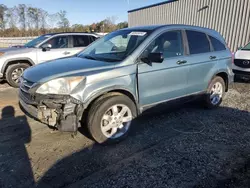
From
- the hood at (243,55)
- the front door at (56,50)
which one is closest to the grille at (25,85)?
the front door at (56,50)

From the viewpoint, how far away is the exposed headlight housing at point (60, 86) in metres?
3.03

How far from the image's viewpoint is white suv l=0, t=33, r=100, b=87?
22.9 feet

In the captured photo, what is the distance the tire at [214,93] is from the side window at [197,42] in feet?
2.54

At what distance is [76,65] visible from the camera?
11.4 feet

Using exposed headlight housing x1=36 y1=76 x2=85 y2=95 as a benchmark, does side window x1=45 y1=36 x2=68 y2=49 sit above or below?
above

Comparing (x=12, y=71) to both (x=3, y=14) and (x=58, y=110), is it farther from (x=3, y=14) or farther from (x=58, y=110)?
(x=3, y=14)

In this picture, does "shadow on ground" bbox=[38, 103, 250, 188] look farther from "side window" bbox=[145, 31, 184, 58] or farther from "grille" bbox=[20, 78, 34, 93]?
"side window" bbox=[145, 31, 184, 58]

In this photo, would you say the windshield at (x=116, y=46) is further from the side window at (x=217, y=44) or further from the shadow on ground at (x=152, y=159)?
the side window at (x=217, y=44)

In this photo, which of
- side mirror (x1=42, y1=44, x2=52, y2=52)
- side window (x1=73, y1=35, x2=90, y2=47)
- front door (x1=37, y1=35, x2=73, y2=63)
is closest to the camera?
side mirror (x1=42, y1=44, x2=52, y2=52)

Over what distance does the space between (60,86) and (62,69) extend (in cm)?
37

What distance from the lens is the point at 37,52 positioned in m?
7.41

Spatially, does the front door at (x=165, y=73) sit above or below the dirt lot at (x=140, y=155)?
above

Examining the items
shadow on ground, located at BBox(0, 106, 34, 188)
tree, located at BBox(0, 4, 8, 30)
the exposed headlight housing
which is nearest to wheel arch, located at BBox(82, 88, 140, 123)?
the exposed headlight housing

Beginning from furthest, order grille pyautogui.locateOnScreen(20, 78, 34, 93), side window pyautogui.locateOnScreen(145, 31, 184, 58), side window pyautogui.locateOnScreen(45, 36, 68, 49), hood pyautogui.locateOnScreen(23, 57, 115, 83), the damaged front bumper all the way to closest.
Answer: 1. side window pyautogui.locateOnScreen(45, 36, 68, 49)
2. side window pyautogui.locateOnScreen(145, 31, 184, 58)
3. grille pyautogui.locateOnScreen(20, 78, 34, 93)
4. hood pyautogui.locateOnScreen(23, 57, 115, 83)
5. the damaged front bumper
